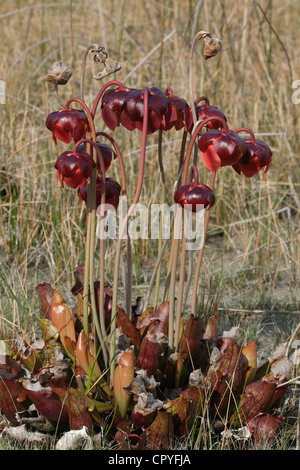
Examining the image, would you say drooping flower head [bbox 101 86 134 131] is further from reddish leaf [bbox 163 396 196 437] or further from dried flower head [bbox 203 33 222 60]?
reddish leaf [bbox 163 396 196 437]

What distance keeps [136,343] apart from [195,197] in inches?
20.0

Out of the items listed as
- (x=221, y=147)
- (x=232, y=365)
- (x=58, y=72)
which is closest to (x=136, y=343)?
(x=232, y=365)

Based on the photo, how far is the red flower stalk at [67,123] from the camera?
1362 mm

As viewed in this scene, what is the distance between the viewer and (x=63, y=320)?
5.27 feet

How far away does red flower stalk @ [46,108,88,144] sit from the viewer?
136 centimetres

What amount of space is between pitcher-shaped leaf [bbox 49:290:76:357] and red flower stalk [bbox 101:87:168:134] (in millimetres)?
495

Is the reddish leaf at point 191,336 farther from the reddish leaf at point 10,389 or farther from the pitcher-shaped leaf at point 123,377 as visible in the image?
the reddish leaf at point 10,389

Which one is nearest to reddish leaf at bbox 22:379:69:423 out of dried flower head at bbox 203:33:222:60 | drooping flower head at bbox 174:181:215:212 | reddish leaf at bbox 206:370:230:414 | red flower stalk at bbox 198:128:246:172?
reddish leaf at bbox 206:370:230:414

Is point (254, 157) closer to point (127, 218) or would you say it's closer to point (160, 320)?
point (127, 218)

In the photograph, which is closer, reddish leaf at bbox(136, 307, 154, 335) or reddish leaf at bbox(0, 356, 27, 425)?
reddish leaf at bbox(0, 356, 27, 425)

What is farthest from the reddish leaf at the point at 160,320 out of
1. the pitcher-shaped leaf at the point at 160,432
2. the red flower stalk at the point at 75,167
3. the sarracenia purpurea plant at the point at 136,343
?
the red flower stalk at the point at 75,167

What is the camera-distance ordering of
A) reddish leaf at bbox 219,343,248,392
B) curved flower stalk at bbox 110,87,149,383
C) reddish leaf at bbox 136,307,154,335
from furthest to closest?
reddish leaf at bbox 136,307,154,335 < reddish leaf at bbox 219,343,248,392 < curved flower stalk at bbox 110,87,149,383
